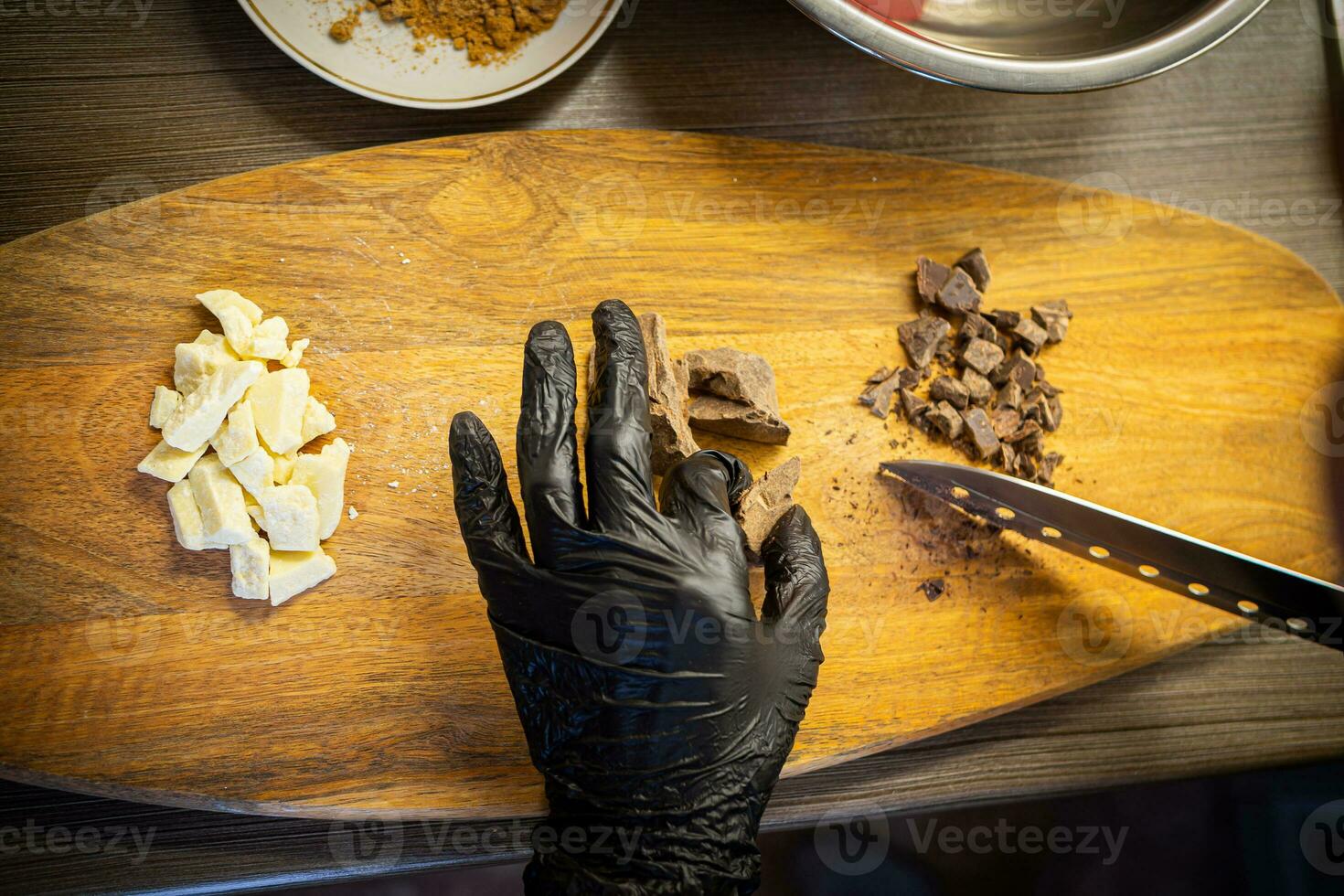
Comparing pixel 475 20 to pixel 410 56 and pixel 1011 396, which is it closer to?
pixel 410 56

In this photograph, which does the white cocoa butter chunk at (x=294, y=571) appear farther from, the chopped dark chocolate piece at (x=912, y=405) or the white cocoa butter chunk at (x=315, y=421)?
the chopped dark chocolate piece at (x=912, y=405)

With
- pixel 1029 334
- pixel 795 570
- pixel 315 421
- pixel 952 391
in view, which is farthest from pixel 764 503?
pixel 315 421

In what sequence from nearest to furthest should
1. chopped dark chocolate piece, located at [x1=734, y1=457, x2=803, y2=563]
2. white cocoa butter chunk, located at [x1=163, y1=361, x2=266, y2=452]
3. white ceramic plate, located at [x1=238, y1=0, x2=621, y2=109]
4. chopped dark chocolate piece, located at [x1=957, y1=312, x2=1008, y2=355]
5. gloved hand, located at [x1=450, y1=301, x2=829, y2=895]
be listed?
gloved hand, located at [x1=450, y1=301, x2=829, y2=895], white cocoa butter chunk, located at [x1=163, y1=361, x2=266, y2=452], chopped dark chocolate piece, located at [x1=734, y1=457, x2=803, y2=563], white ceramic plate, located at [x1=238, y1=0, x2=621, y2=109], chopped dark chocolate piece, located at [x1=957, y1=312, x2=1008, y2=355]

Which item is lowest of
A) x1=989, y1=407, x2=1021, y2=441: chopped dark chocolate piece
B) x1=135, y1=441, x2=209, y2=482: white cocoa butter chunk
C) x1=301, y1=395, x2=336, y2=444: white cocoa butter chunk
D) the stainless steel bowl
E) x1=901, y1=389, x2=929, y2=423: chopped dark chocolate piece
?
x1=135, y1=441, x2=209, y2=482: white cocoa butter chunk

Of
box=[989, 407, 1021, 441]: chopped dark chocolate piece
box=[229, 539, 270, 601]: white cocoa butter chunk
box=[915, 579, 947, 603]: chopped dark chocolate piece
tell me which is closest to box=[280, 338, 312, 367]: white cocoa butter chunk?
box=[229, 539, 270, 601]: white cocoa butter chunk

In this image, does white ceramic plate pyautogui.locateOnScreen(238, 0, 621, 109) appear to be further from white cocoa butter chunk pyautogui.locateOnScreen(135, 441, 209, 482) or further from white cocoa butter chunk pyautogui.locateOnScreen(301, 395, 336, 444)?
white cocoa butter chunk pyautogui.locateOnScreen(135, 441, 209, 482)

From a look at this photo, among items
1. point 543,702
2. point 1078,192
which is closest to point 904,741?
point 543,702
